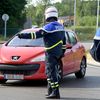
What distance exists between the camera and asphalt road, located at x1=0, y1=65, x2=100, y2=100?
11281 millimetres

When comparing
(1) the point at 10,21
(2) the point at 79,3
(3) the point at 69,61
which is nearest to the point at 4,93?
(3) the point at 69,61

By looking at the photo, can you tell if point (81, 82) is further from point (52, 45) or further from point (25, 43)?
point (52, 45)

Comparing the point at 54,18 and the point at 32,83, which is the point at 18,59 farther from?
the point at 54,18

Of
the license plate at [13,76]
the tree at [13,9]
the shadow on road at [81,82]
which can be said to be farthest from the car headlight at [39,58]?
the tree at [13,9]

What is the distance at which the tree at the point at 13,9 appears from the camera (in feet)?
208

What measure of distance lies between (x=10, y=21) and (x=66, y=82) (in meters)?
50.7

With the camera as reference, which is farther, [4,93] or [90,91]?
[90,91]

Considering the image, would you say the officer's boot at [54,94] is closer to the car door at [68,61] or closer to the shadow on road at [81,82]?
the shadow on road at [81,82]

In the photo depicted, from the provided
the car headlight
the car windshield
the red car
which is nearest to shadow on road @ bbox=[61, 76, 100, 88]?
the red car

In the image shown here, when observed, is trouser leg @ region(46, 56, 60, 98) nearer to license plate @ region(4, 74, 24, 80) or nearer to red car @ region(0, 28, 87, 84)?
red car @ region(0, 28, 87, 84)

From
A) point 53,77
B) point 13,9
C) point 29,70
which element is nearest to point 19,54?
point 29,70

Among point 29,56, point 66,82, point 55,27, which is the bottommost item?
point 66,82

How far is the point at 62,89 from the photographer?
41.5ft

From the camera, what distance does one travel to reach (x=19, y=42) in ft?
46.0
